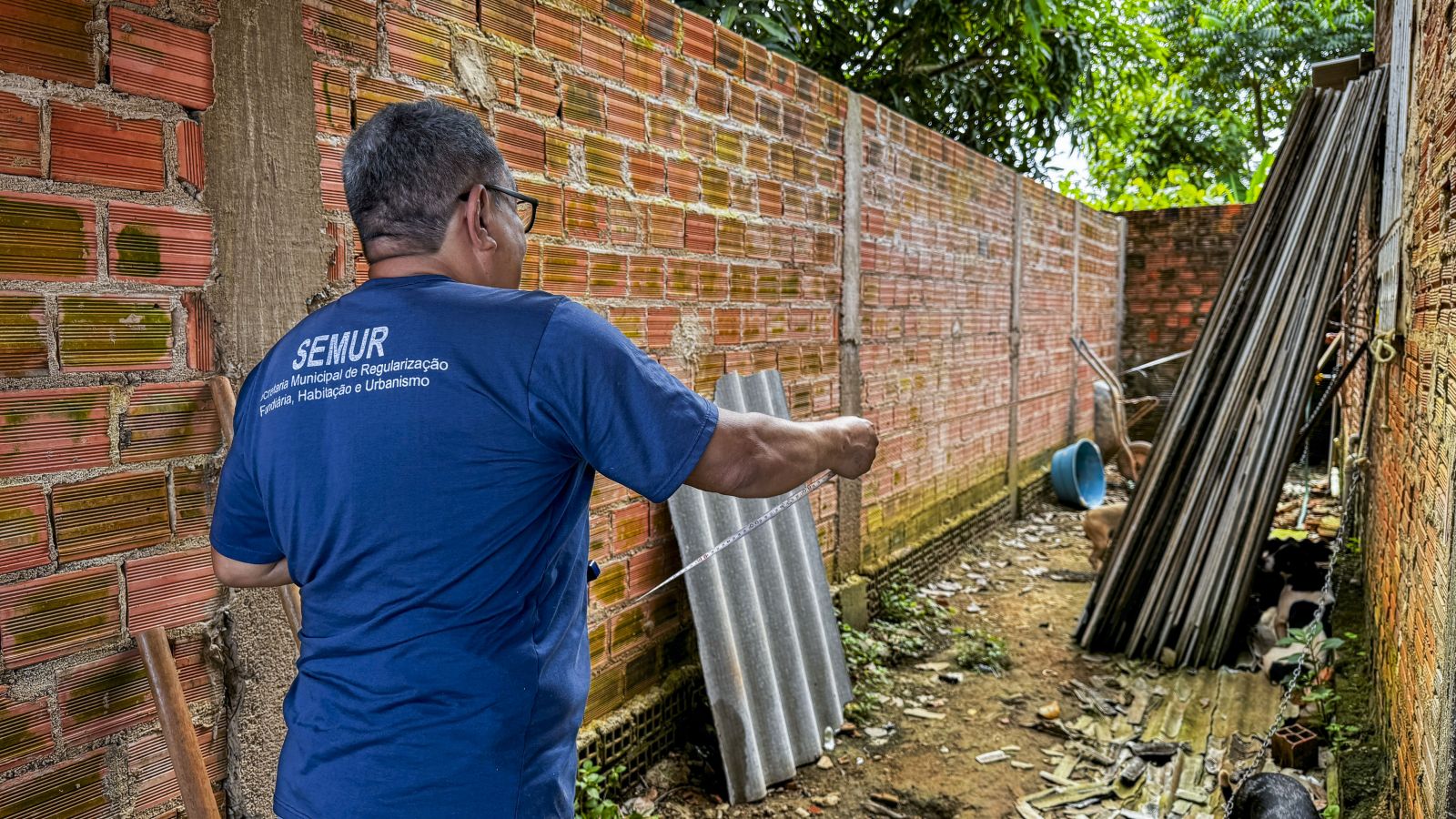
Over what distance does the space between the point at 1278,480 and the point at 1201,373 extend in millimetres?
622

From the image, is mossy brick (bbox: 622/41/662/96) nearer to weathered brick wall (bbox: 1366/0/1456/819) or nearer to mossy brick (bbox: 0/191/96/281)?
mossy brick (bbox: 0/191/96/281)

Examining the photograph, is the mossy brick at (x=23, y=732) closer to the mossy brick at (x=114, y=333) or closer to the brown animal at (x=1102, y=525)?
the mossy brick at (x=114, y=333)

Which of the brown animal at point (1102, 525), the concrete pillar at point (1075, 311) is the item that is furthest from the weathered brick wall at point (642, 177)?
the concrete pillar at point (1075, 311)

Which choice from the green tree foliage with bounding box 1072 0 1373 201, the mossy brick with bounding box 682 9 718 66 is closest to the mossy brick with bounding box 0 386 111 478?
the mossy brick with bounding box 682 9 718 66

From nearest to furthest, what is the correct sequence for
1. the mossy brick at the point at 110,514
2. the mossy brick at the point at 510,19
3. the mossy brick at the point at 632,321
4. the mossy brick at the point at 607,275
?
the mossy brick at the point at 110,514 < the mossy brick at the point at 510,19 < the mossy brick at the point at 607,275 < the mossy brick at the point at 632,321

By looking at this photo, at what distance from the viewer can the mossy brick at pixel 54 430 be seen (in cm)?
157

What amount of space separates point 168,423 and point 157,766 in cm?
67

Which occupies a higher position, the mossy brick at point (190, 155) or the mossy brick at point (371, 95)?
the mossy brick at point (371, 95)

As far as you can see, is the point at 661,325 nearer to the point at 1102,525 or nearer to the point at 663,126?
the point at 663,126

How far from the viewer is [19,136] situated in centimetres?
154

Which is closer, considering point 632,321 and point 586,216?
point 586,216

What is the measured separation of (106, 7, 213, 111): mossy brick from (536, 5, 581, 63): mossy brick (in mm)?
1018

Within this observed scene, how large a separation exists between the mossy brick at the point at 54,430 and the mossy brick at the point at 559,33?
1536 mm

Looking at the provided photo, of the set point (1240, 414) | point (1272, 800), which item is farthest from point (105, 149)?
point (1240, 414)
